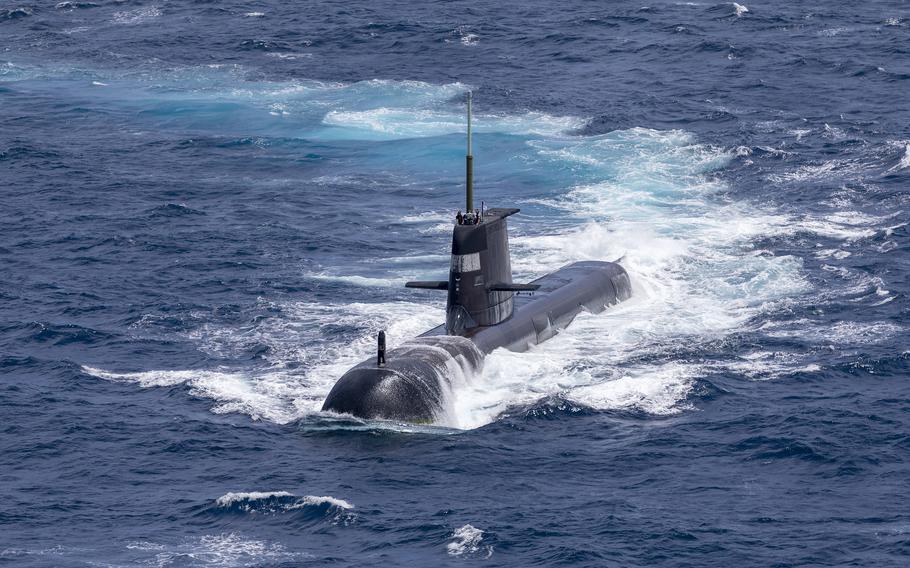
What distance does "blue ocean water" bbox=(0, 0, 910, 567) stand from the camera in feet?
131

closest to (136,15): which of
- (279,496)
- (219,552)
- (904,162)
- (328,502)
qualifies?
(904,162)

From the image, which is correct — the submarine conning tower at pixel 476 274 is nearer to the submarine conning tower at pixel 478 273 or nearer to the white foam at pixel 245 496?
the submarine conning tower at pixel 478 273

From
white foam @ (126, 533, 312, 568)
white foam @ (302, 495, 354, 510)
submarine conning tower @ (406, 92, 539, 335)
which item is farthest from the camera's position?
submarine conning tower @ (406, 92, 539, 335)

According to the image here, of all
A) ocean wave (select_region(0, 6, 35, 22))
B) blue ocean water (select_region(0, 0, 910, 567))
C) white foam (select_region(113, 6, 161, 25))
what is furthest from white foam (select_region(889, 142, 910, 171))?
ocean wave (select_region(0, 6, 35, 22))

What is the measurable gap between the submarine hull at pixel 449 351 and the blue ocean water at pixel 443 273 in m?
0.73

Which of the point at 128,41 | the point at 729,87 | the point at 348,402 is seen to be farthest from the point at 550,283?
the point at 128,41

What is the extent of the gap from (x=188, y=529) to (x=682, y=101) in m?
63.8

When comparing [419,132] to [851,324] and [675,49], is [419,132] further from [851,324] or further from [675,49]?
[851,324]

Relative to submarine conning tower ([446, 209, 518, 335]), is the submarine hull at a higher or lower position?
lower

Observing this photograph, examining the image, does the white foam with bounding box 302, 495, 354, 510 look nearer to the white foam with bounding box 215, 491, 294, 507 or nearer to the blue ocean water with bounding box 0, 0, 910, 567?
the blue ocean water with bounding box 0, 0, 910, 567

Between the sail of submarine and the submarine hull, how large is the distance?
31 millimetres

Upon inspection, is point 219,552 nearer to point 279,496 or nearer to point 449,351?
point 279,496

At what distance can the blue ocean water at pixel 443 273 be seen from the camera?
39812 millimetres

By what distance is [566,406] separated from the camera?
48.1 metres
